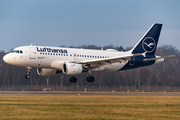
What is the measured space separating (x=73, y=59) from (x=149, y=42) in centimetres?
1441

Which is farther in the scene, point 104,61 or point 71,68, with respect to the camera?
point 104,61

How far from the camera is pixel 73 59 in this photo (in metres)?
47.2

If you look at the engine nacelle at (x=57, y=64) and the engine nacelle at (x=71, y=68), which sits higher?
the engine nacelle at (x=57, y=64)

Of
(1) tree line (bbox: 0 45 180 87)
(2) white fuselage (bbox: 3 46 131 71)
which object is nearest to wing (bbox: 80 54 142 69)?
(2) white fuselage (bbox: 3 46 131 71)

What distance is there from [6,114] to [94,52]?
2734 centimetres

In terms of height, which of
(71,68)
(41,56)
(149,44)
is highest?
(149,44)

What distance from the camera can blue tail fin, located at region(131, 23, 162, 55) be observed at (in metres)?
53.7

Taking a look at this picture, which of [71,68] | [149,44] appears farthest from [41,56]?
[149,44]

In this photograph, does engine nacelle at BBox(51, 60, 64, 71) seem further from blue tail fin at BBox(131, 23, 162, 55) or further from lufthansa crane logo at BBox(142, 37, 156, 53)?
lufthansa crane logo at BBox(142, 37, 156, 53)

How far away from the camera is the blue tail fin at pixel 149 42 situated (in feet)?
176

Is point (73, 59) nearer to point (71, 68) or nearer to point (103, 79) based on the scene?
point (71, 68)

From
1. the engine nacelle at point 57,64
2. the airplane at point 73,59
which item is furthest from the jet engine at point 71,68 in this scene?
the engine nacelle at point 57,64

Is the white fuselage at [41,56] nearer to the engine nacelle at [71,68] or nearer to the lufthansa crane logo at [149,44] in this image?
the engine nacelle at [71,68]

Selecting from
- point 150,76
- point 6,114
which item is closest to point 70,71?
point 6,114
